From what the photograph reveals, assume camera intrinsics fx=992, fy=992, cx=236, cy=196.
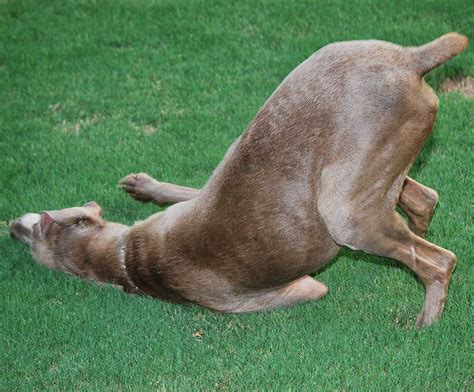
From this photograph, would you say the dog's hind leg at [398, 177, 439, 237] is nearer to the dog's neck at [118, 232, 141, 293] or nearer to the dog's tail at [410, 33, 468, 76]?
the dog's tail at [410, 33, 468, 76]

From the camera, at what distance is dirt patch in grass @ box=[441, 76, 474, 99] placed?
27.4 feet

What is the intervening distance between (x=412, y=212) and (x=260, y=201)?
1.20 m

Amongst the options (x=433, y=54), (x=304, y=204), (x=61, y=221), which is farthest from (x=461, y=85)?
(x=61, y=221)

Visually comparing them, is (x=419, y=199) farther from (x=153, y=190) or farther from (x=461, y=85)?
(x=461, y=85)

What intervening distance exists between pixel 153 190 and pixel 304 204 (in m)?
1.68

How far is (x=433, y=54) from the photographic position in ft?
17.4

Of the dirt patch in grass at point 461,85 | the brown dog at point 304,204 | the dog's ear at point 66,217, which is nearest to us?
the brown dog at point 304,204

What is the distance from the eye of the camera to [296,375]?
17.5ft

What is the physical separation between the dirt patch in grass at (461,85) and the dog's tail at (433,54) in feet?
10.0

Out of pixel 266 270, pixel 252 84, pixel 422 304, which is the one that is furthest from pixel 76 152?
pixel 422 304

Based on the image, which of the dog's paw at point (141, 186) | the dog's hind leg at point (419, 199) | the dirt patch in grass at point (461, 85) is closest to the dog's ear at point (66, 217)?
the dog's paw at point (141, 186)

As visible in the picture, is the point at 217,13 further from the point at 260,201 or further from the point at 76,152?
the point at 260,201

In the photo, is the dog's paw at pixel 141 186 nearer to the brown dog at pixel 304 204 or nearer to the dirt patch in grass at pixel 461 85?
the brown dog at pixel 304 204

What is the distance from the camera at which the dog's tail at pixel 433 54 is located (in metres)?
5.29
